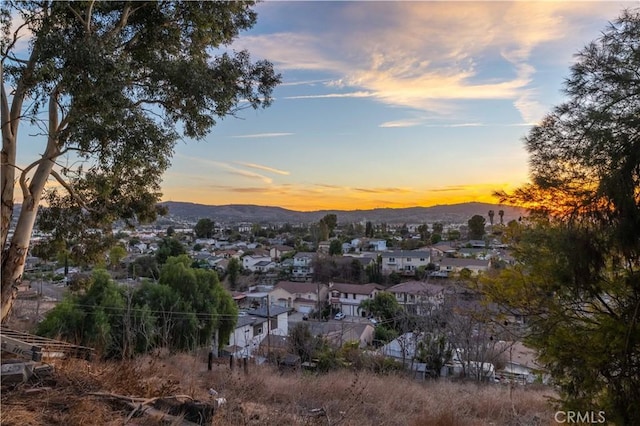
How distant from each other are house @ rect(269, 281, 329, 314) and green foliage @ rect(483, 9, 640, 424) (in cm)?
2458

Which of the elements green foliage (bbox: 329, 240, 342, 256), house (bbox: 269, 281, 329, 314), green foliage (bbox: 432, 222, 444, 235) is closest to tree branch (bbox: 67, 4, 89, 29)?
house (bbox: 269, 281, 329, 314)

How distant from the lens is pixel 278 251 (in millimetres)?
45188

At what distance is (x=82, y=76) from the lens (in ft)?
13.2

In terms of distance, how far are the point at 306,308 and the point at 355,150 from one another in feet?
56.4

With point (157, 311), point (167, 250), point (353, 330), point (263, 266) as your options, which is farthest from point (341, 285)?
point (157, 311)

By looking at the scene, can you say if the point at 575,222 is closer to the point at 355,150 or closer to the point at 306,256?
the point at 355,150

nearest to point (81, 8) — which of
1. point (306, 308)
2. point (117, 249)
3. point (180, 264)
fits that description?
point (117, 249)

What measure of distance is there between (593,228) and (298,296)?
86.2 ft

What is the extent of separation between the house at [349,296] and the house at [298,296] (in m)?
0.85

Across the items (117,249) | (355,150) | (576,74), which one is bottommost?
(117,249)

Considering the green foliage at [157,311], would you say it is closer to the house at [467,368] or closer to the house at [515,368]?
the house at [467,368]

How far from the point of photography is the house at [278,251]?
43.2 m

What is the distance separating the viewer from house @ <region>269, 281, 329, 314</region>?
27.8 m

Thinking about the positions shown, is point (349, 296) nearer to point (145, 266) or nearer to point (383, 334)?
point (383, 334)
